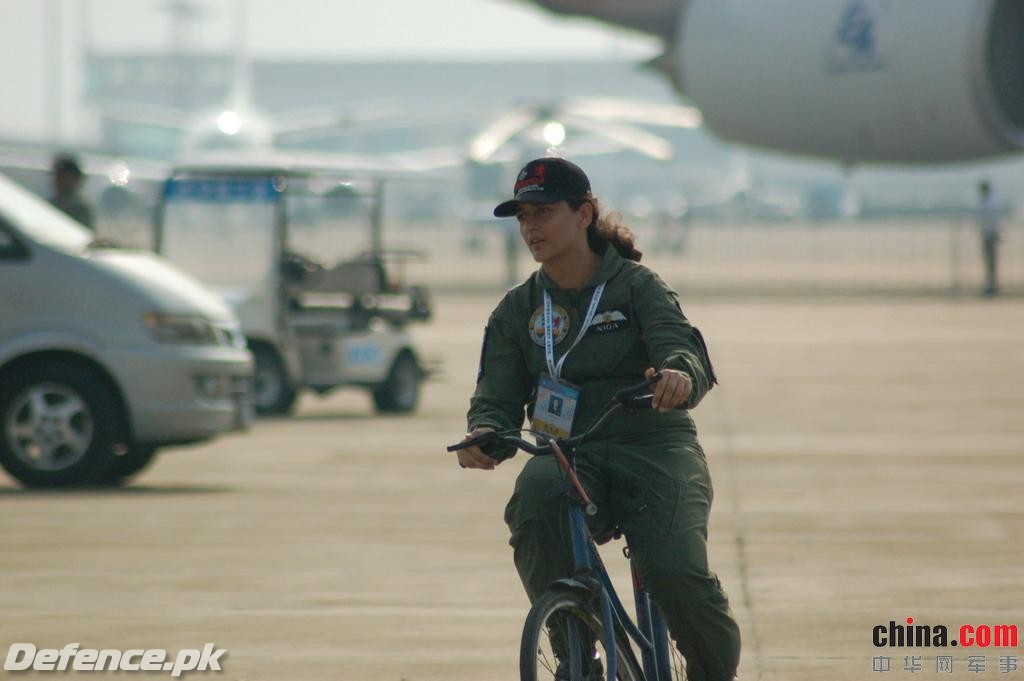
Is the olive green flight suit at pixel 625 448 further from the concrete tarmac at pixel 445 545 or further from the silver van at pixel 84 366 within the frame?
the silver van at pixel 84 366

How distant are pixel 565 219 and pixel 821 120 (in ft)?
60.4

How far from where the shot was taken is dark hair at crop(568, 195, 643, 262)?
16.9 ft

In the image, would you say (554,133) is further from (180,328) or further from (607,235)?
(607,235)

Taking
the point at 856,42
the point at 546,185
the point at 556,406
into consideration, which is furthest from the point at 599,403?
the point at 856,42

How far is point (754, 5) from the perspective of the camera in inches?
908

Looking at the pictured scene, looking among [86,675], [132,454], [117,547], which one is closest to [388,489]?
[132,454]

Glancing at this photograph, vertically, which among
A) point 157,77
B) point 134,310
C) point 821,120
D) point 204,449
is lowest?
point 204,449

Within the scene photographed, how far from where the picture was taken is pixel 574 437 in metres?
4.94

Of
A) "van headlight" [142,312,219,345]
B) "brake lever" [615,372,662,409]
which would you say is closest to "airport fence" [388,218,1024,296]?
"van headlight" [142,312,219,345]

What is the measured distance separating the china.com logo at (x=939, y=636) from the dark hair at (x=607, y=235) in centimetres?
215

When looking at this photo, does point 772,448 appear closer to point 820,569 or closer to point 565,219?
point 820,569

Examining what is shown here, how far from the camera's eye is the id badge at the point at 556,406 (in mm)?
4988

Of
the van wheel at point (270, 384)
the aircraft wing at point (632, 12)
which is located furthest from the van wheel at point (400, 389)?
the aircraft wing at point (632, 12)

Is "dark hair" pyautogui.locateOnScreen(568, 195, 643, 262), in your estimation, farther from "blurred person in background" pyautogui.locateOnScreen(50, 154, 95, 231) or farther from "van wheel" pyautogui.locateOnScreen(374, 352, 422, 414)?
"van wheel" pyautogui.locateOnScreen(374, 352, 422, 414)
